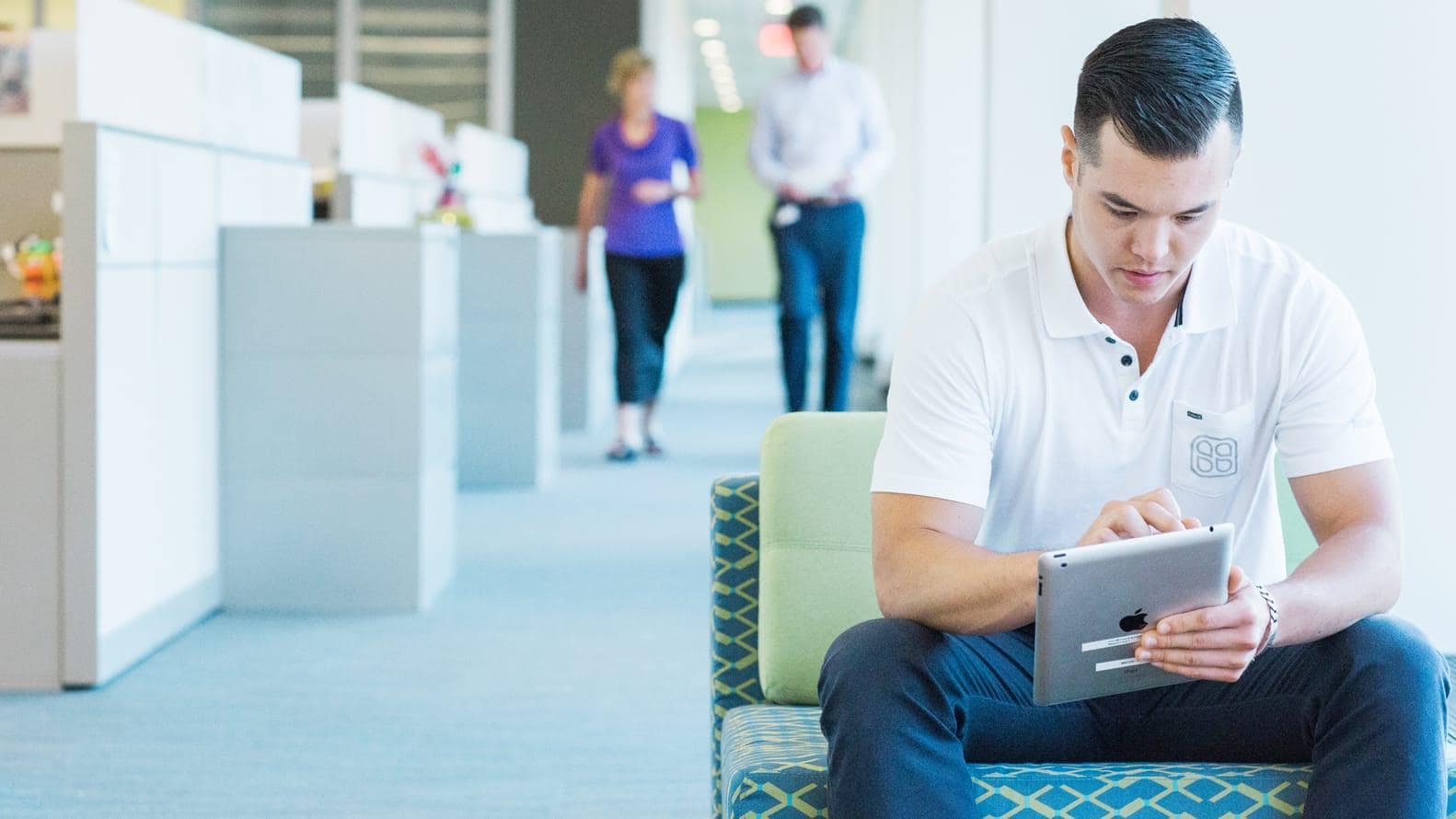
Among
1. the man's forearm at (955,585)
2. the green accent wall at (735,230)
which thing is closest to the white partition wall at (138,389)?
the man's forearm at (955,585)

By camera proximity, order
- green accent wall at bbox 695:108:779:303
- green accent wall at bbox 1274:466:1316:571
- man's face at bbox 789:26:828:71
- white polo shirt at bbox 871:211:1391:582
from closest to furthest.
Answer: white polo shirt at bbox 871:211:1391:582, green accent wall at bbox 1274:466:1316:571, man's face at bbox 789:26:828:71, green accent wall at bbox 695:108:779:303

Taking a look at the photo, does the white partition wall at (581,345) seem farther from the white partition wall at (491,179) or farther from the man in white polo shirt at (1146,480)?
the man in white polo shirt at (1146,480)

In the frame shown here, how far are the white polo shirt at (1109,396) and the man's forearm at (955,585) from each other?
8 cm

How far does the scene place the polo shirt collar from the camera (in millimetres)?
1820

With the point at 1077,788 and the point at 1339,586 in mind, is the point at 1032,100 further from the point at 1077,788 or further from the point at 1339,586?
the point at 1077,788

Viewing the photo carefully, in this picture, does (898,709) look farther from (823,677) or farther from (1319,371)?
(1319,371)

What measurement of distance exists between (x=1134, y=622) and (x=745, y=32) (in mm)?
17368

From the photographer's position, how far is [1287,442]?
1843 mm

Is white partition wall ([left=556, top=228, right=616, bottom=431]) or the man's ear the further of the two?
white partition wall ([left=556, top=228, right=616, bottom=431])

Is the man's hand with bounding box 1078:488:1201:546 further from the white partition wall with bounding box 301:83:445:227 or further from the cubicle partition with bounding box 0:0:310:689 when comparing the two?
the white partition wall with bounding box 301:83:445:227

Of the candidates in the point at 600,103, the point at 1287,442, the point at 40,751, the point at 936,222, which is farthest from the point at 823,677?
the point at 600,103

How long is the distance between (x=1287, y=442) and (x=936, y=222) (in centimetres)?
611

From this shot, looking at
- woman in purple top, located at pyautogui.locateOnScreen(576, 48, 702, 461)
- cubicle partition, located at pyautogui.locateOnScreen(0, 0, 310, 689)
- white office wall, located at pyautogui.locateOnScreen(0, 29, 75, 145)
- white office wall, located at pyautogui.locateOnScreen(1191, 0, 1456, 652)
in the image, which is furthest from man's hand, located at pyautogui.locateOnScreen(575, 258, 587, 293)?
white office wall, located at pyautogui.locateOnScreen(1191, 0, 1456, 652)

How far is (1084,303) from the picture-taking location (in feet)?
6.07
